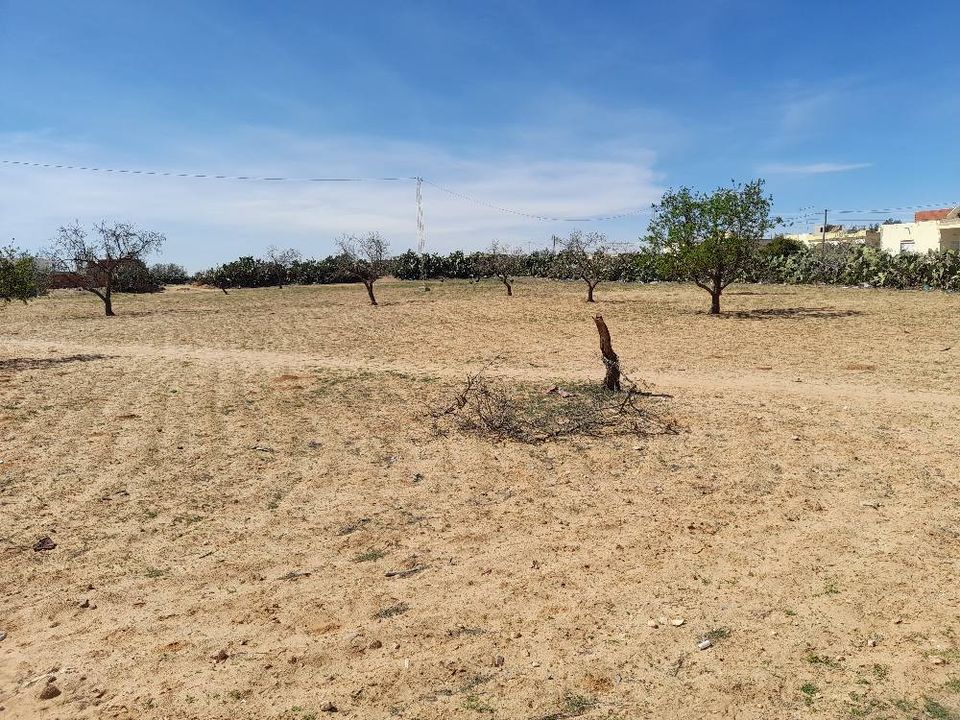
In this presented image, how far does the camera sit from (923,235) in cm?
4725

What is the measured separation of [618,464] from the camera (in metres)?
7.27

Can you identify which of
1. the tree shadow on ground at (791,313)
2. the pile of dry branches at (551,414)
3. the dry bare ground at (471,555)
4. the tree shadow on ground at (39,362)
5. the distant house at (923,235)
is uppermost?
the distant house at (923,235)

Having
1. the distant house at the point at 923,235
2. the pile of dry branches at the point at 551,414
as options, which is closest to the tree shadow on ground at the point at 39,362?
the pile of dry branches at the point at 551,414

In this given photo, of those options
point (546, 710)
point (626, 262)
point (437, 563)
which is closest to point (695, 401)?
point (437, 563)

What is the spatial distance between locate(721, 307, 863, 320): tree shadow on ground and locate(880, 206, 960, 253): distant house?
2566cm

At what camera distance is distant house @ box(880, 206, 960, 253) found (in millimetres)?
45625

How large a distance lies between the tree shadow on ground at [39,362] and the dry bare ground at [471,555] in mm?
2847

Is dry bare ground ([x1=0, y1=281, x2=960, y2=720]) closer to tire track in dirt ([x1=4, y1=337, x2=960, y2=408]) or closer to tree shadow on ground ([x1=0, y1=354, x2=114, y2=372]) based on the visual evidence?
tire track in dirt ([x1=4, y1=337, x2=960, y2=408])

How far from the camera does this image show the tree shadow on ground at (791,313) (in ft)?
71.5

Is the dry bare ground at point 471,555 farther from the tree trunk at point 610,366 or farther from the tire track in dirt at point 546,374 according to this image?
the tree trunk at point 610,366

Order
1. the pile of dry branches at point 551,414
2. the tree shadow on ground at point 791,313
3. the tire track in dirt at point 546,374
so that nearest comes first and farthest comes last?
the pile of dry branches at point 551,414 < the tire track in dirt at point 546,374 < the tree shadow on ground at point 791,313

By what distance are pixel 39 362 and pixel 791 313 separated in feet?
72.2

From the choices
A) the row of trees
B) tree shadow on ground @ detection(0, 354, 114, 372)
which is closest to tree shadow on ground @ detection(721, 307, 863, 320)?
the row of trees

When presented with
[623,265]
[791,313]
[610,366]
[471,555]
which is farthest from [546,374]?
[623,265]
